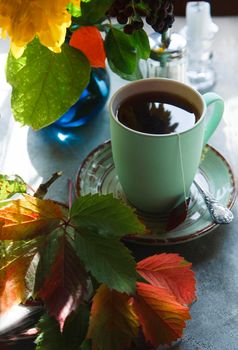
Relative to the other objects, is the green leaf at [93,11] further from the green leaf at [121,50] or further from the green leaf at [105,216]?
the green leaf at [105,216]

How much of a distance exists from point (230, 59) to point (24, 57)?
14.8 inches

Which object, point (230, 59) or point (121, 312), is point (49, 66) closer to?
point (121, 312)

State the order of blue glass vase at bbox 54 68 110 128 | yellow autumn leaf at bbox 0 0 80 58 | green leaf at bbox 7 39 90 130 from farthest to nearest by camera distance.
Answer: blue glass vase at bbox 54 68 110 128, green leaf at bbox 7 39 90 130, yellow autumn leaf at bbox 0 0 80 58

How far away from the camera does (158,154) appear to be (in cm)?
48

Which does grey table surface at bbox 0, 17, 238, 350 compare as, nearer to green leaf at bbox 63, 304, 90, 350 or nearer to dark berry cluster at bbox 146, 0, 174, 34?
green leaf at bbox 63, 304, 90, 350

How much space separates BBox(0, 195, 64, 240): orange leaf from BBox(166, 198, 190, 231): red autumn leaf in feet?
0.43

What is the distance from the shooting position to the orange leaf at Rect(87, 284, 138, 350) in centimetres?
38

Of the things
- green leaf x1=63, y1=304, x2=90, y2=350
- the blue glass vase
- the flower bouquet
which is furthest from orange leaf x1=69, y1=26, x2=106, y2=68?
green leaf x1=63, y1=304, x2=90, y2=350

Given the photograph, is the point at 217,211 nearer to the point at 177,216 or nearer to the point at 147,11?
the point at 177,216

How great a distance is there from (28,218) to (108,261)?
0.24 feet

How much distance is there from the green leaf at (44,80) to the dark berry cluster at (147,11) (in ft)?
0.17

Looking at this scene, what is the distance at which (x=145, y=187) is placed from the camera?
0.51 meters

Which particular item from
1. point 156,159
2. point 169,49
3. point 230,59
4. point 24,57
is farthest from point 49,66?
point 230,59

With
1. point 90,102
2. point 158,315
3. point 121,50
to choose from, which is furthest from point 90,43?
point 158,315
